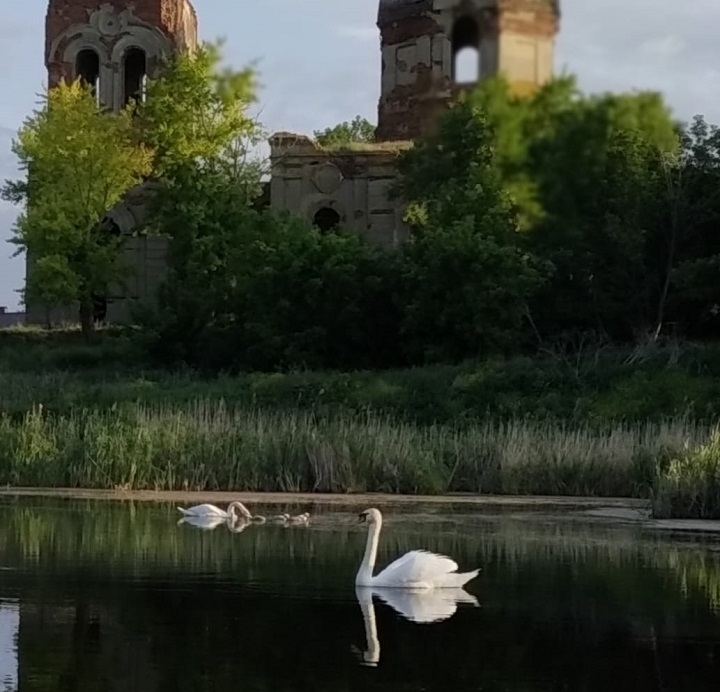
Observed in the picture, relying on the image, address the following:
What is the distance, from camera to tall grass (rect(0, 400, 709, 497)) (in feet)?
84.0

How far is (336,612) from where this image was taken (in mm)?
14008

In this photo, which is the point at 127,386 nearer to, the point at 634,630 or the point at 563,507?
the point at 563,507

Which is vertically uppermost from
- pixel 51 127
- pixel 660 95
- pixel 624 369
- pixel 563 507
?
pixel 51 127

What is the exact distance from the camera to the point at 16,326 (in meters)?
50.1

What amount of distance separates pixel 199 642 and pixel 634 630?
3698mm

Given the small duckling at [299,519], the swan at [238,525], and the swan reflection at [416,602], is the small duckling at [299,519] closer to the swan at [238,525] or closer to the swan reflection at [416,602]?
the swan at [238,525]

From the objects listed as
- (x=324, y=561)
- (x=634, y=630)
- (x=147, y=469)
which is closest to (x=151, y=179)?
(x=147, y=469)

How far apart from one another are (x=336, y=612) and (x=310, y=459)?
1189 cm

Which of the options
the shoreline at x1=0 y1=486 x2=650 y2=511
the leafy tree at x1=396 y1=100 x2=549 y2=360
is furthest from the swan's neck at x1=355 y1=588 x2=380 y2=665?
the leafy tree at x1=396 y1=100 x2=549 y2=360

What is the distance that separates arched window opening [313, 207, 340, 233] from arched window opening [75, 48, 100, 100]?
842 cm

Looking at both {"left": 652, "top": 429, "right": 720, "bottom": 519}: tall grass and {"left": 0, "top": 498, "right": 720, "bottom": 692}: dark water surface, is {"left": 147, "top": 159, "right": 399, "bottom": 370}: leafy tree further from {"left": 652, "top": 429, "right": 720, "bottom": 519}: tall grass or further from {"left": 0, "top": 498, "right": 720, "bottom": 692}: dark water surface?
{"left": 0, "top": 498, "right": 720, "bottom": 692}: dark water surface

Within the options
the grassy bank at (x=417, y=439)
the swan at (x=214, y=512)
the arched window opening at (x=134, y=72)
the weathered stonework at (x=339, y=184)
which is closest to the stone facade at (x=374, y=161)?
the weathered stonework at (x=339, y=184)

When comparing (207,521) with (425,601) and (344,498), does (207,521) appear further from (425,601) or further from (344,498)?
(425,601)

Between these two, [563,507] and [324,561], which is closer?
[324,561]
